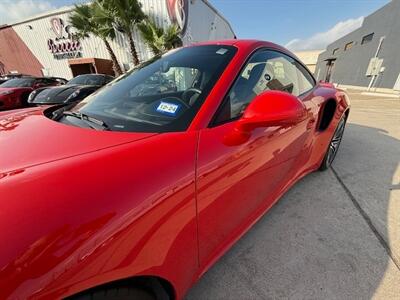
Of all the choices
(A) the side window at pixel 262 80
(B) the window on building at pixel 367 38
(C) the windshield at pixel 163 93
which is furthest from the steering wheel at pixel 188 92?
(B) the window on building at pixel 367 38

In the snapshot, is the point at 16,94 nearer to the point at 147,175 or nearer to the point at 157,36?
the point at 157,36

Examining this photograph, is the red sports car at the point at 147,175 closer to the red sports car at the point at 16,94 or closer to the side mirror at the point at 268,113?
the side mirror at the point at 268,113

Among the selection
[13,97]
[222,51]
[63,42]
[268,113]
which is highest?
[63,42]

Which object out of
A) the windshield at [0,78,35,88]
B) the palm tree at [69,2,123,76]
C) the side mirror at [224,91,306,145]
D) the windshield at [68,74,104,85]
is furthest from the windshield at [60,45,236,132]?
the palm tree at [69,2,123,76]

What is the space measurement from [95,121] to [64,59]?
21902 mm

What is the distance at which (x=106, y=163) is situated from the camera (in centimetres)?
87

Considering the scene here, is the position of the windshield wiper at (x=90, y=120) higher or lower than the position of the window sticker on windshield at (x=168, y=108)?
lower

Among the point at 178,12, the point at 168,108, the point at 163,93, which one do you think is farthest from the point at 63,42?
the point at 168,108

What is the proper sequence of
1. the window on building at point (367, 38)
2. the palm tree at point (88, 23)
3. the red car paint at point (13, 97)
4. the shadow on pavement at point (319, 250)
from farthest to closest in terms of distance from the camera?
the window on building at point (367, 38), the palm tree at point (88, 23), the red car paint at point (13, 97), the shadow on pavement at point (319, 250)

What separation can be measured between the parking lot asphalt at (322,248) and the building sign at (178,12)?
14.3 metres

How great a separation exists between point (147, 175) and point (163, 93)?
765 millimetres

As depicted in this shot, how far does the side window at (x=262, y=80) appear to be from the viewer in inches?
50.8

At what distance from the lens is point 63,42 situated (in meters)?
18.5

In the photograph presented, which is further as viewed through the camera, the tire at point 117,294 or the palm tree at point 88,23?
the palm tree at point 88,23
